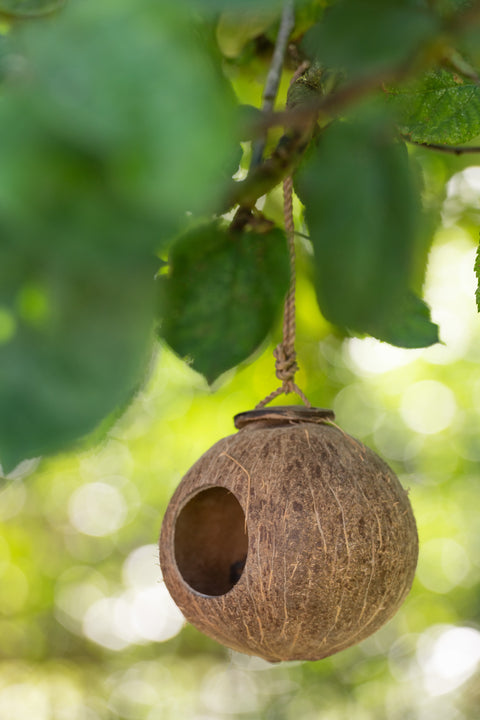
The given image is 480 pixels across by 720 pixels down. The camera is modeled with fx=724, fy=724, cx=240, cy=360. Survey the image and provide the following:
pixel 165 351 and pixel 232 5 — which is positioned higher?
pixel 232 5

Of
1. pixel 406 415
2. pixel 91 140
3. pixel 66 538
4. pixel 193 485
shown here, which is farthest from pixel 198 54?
pixel 66 538

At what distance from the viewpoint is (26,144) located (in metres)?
0.13

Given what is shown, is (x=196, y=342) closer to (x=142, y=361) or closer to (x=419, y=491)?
(x=142, y=361)

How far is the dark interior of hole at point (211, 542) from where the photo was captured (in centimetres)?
117

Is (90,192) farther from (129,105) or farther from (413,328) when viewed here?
(413,328)

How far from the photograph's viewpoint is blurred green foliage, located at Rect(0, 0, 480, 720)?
5.3 inches

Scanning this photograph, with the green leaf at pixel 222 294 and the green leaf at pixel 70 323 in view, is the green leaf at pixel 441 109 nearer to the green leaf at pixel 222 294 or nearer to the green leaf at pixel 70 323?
the green leaf at pixel 222 294

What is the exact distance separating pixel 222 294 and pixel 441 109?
0.46 metres

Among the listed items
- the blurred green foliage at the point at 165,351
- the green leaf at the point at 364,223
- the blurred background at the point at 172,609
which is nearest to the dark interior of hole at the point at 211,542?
the blurred green foliage at the point at 165,351

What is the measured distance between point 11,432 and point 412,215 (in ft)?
0.39

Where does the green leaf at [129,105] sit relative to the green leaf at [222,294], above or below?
above

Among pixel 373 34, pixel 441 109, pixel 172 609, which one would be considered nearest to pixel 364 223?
pixel 373 34

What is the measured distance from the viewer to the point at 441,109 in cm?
73

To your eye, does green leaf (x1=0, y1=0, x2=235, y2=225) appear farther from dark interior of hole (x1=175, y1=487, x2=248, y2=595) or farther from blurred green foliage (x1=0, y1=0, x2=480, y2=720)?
dark interior of hole (x1=175, y1=487, x2=248, y2=595)
